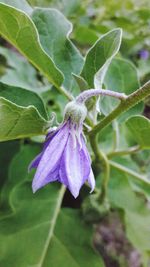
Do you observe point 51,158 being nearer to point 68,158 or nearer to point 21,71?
point 68,158

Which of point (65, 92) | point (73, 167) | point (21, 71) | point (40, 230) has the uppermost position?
point (21, 71)

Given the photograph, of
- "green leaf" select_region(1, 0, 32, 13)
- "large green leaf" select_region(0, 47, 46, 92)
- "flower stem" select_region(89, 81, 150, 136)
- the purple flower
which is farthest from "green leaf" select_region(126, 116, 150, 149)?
the purple flower

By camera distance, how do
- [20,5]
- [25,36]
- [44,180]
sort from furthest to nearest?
[20,5] < [25,36] < [44,180]

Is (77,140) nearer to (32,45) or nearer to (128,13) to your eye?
(32,45)

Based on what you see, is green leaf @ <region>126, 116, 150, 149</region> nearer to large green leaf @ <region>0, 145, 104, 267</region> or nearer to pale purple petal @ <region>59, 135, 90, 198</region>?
pale purple petal @ <region>59, 135, 90, 198</region>

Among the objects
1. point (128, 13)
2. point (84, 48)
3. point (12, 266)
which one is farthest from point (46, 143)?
point (128, 13)

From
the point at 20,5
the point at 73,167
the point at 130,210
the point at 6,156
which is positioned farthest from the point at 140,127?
the point at 6,156

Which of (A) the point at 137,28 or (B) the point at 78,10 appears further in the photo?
(A) the point at 137,28
